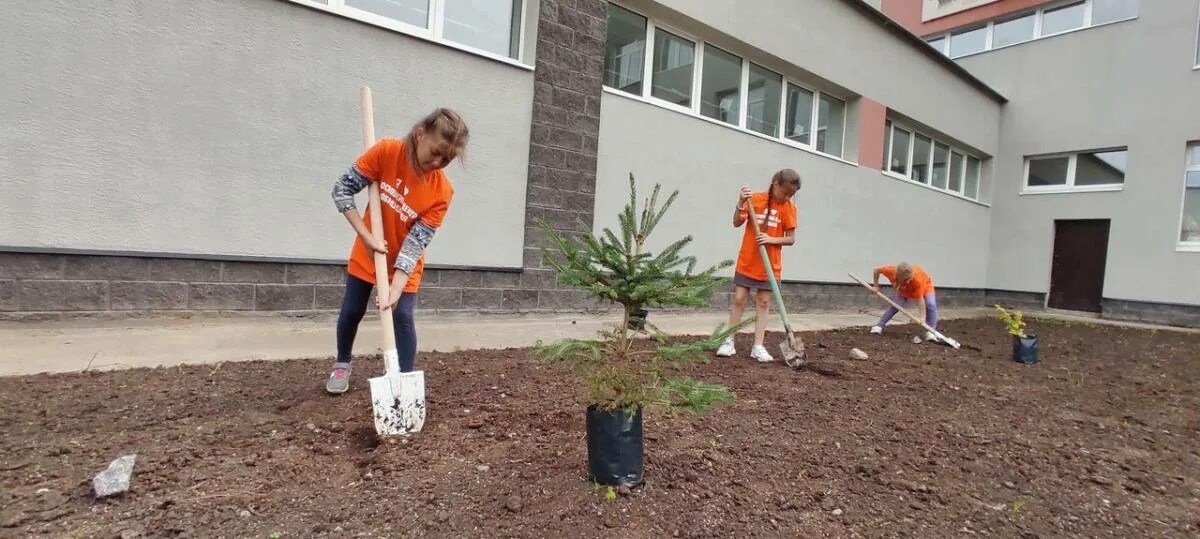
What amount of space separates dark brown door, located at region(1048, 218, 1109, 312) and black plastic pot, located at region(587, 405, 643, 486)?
44.4 feet

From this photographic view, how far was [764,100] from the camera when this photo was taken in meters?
8.29

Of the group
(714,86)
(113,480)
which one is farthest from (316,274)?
(714,86)

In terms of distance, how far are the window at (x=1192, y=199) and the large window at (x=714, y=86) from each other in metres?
6.85

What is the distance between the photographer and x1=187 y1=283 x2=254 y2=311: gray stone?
13.4 feet

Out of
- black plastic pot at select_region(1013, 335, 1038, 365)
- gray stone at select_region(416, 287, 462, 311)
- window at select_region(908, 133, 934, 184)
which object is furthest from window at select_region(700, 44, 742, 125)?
window at select_region(908, 133, 934, 184)

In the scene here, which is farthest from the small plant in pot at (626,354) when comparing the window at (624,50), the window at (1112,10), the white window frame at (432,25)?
the window at (1112,10)

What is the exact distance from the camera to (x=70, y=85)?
3.64m

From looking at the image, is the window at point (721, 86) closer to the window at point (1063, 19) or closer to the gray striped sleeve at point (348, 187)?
the gray striped sleeve at point (348, 187)

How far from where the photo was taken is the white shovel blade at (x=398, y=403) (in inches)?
92.9

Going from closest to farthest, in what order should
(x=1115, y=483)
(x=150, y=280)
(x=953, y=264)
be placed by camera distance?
1. (x=1115, y=483)
2. (x=150, y=280)
3. (x=953, y=264)

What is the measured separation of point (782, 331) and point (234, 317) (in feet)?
17.5

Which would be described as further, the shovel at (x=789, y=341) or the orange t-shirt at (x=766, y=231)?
the orange t-shirt at (x=766, y=231)

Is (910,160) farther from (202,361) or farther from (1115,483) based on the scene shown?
(202,361)

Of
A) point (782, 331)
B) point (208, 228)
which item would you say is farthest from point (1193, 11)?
point (208, 228)
